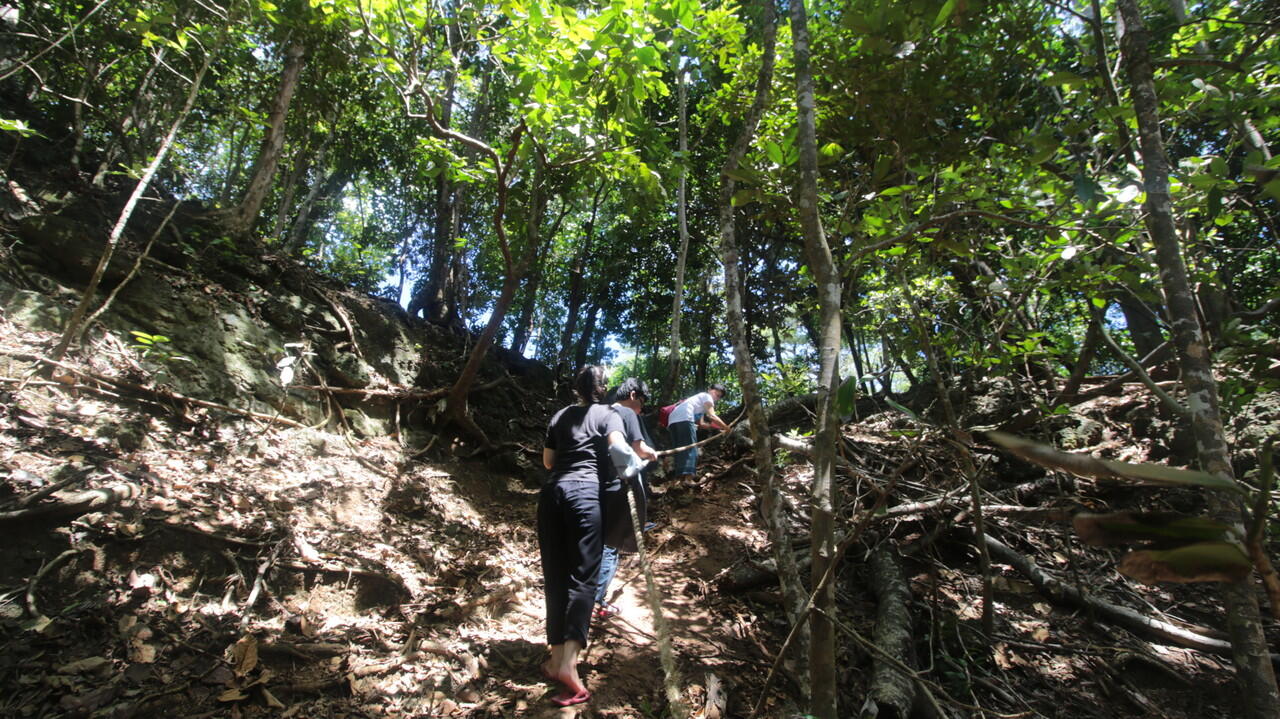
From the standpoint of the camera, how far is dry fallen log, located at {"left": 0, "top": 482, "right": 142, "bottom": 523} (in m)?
2.83

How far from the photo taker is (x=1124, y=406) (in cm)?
579

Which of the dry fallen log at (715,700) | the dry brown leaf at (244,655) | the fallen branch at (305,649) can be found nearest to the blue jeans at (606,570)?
the dry fallen log at (715,700)

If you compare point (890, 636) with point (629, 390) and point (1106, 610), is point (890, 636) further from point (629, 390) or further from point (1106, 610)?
point (629, 390)

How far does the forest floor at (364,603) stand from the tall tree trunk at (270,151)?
3251 mm

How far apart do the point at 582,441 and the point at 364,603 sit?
6.25ft

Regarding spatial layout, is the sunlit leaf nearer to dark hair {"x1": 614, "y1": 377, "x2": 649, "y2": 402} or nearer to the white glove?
the white glove

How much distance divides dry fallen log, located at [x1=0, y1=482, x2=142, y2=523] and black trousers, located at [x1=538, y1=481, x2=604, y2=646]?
2584mm

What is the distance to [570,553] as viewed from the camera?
3.17 metres

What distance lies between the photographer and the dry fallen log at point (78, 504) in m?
2.83

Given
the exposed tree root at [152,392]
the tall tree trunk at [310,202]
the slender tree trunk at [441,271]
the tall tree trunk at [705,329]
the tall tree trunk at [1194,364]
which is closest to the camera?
the tall tree trunk at [1194,364]

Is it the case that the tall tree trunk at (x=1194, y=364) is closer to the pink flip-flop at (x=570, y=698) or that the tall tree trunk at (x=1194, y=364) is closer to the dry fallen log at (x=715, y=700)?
the dry fallen log at (x=715, y=700)

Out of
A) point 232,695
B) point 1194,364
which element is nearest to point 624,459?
point 232,695

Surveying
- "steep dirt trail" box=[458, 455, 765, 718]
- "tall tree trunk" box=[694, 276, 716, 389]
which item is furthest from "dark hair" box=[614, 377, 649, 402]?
"tall tree trunk" box=[694, 276, 716, 389]

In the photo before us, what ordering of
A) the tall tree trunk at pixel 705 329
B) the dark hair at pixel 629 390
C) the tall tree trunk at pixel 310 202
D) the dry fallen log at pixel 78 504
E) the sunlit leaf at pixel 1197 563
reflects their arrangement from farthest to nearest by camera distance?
the tall tree trunk at pixel 705 329 → the tall tree trunk at pixel 310 202 → the dark hair at pixel 629 390 → the dry fallen log at pixel 78 504 → the sunlit leaf at pixel 1197 563
